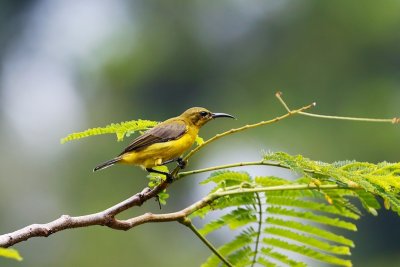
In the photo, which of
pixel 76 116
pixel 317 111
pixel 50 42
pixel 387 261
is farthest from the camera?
pixel 50 42

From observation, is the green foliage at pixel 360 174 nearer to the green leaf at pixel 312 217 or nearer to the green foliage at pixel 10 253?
the green leaf at pixel 312 217

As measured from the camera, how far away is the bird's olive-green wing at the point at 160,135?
462cm

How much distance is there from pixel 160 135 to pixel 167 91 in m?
38.9

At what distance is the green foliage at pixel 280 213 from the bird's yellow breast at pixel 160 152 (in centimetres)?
93

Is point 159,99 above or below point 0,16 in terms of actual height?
below

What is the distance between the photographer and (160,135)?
Answer: 464 cm

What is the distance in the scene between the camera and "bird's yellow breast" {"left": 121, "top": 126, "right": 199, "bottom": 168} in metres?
4.50

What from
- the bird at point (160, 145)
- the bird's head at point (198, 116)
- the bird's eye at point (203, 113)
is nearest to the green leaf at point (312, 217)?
the bird at point (160, 145)

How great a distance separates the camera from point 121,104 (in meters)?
41.4

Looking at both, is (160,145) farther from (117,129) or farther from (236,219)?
(236,219)

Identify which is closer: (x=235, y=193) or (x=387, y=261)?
(x=235, y=193)

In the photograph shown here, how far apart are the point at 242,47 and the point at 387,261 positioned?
19.6 meters

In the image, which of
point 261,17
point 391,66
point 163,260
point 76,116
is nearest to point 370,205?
point 163,260

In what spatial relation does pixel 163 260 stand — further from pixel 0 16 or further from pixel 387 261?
Answer: pixel 0 16
